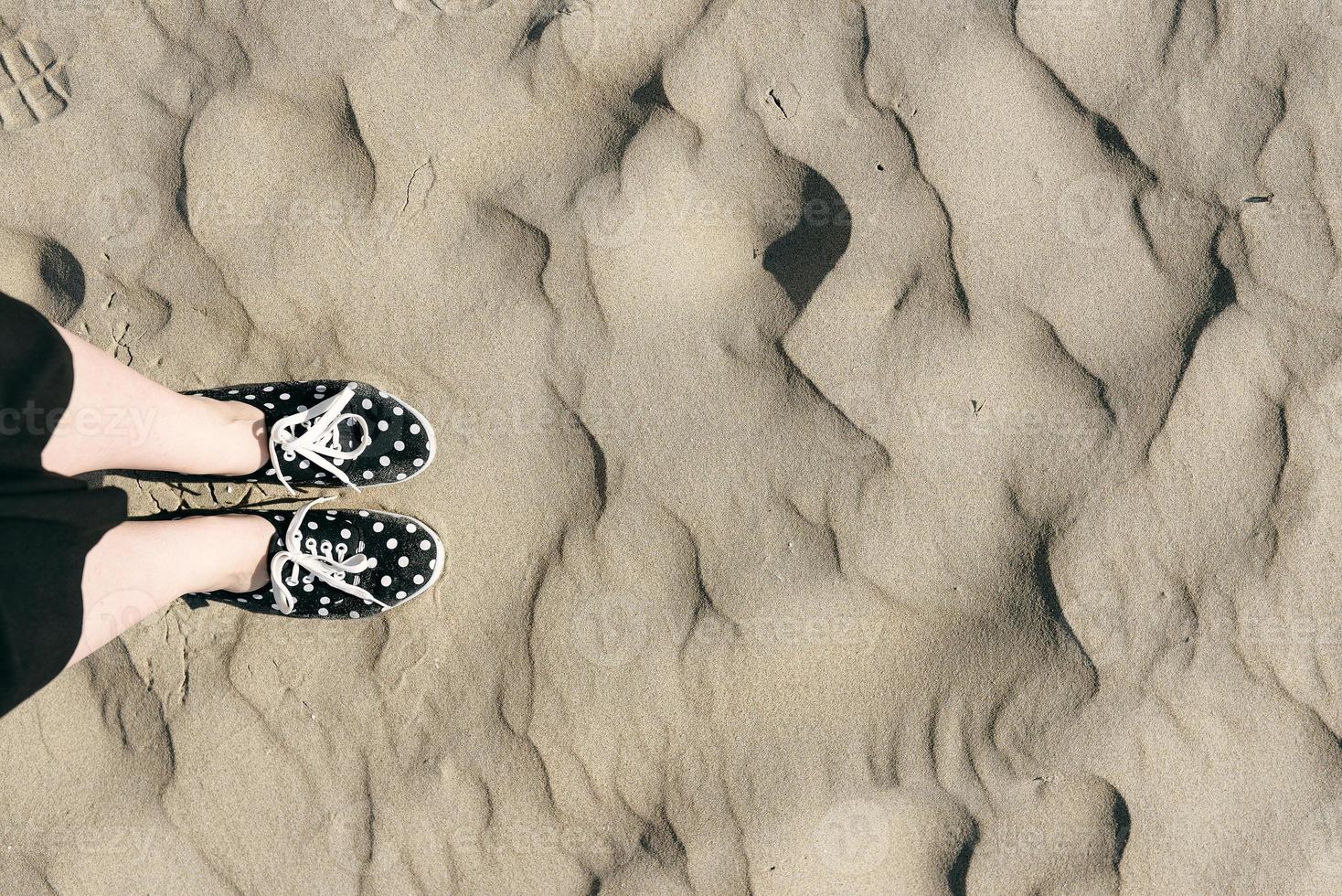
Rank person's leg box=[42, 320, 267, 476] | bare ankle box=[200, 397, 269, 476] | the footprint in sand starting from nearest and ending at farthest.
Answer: person's leg box=[42, 320, 267, 476], bare ankle box=[200, 397, 269, 476], the footprint in sand

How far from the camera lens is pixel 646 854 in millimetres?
2051

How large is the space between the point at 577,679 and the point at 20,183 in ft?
5.60

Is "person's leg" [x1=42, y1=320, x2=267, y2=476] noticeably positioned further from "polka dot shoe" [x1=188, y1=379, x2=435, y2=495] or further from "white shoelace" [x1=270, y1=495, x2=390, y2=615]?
"white shoelace" [x1=270, y1=495, x2=390, y2=615]

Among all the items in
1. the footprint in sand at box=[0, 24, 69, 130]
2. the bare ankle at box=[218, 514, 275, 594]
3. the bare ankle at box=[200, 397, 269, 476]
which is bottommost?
the bare ankle at box=[218, 514, 275, 594]

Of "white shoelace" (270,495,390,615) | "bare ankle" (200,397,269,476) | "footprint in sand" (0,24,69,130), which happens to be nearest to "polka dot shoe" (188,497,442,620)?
"white shoelace" (270,495,390,615)

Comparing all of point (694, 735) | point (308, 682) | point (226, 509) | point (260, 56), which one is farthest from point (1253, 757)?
point (260, 56)

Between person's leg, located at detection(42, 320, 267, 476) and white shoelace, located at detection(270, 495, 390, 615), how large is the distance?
0.19 meters

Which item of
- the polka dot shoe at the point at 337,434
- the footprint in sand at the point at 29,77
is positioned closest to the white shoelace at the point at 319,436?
the polka dot shoe at the point at 337,434

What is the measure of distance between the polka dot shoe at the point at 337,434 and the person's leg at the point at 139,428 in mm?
61

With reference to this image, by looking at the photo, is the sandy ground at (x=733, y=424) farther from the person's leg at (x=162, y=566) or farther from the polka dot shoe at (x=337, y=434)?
the person's leg at (x=162, y=566)

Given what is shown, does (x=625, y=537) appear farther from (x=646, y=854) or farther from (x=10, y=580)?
(x=10, y=580)

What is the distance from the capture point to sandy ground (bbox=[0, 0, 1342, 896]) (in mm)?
1952

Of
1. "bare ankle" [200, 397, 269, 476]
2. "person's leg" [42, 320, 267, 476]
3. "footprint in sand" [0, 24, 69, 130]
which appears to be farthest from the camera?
"footprint in sand" [0, 24, 69, 130]

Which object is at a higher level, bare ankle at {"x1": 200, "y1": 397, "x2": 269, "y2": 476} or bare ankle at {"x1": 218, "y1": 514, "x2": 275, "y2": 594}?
bare ankle at {"x1": 200, "y1": 397, "x2": 269, "y2": 476}
